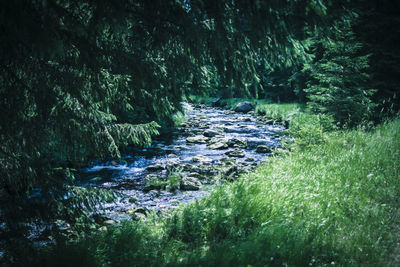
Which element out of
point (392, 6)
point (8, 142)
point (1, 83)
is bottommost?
point (8, 142)

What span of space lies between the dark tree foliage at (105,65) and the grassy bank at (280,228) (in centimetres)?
89

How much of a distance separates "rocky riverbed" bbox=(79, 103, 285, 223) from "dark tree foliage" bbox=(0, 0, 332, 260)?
1115 mm

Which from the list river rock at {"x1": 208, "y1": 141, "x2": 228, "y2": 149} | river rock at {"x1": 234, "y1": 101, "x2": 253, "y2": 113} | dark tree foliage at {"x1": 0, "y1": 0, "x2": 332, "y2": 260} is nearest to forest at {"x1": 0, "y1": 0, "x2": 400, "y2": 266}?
dark tree foliage at {"x1": 0, "y1": 0, "x2": 332, "y2": 260}

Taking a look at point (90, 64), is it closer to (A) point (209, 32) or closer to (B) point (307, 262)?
(A) point (209, 32)

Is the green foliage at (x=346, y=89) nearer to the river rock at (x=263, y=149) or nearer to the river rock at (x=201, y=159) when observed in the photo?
the river rock at (x=263, y=149)

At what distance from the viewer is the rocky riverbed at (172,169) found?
5.99m

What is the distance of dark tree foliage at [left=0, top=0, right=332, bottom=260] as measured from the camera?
7.43 feet

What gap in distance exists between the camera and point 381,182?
14.0 feet

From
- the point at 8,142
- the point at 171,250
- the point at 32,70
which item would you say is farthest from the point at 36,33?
the point at 171,250

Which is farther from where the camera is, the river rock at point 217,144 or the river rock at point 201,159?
the river rock at point 217,144

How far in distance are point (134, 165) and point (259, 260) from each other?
7.37 metres

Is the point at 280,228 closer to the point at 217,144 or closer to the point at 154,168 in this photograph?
the point at 154,168

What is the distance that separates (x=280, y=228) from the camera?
3145 millimetres

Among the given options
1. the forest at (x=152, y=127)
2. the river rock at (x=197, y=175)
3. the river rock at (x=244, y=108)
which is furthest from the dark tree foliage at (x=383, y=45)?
the river rock at (x=244, y=108)
